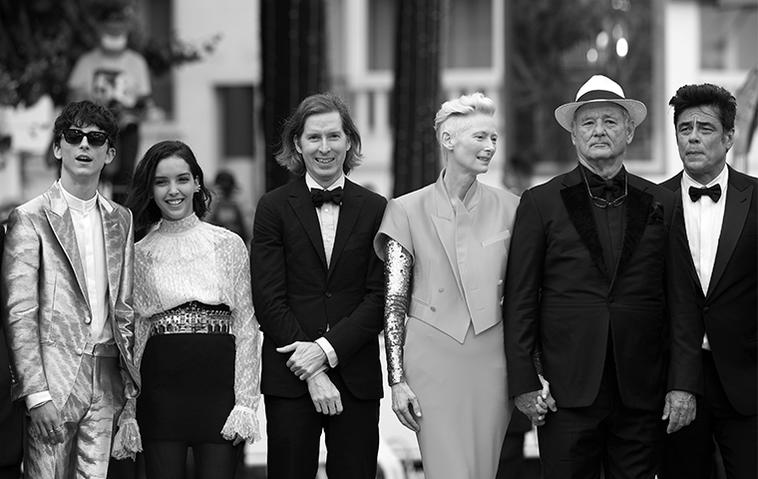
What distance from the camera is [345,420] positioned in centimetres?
547

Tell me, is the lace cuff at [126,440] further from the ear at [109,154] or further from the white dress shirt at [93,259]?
the ear at [109,154]

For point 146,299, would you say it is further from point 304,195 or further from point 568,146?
point 568,146

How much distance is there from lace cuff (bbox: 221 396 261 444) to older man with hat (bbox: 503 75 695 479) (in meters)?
1.04

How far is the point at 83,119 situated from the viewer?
5488 mm

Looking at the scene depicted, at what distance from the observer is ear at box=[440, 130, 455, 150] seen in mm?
5500

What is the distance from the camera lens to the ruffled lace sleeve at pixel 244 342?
5496 mm

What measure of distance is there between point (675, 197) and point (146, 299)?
2170 millimetres

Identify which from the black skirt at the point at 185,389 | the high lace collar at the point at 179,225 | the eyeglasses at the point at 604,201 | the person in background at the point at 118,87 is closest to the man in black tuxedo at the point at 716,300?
the eyeglasses at the point at 604,201

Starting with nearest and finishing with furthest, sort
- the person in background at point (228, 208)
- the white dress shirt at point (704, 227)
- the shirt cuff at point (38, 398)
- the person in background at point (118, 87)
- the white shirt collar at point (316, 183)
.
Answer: the shirt cuff at point (38, 398) → the white dress shirt at point (704, 227) → the white shirt collar at point (316, 183) → the person in background at point (118, 87) → the person in background at point (228, 208)

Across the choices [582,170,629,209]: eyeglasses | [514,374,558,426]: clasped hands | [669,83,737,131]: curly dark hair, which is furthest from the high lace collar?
[669,83,737,131]: curly dark hair

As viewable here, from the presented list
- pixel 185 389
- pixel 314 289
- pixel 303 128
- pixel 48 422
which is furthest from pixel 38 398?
pixel 303 128

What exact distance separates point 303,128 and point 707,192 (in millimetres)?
1677

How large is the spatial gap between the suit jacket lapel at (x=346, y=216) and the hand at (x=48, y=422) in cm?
120

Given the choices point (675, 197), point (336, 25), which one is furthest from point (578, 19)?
point (675, 197)
